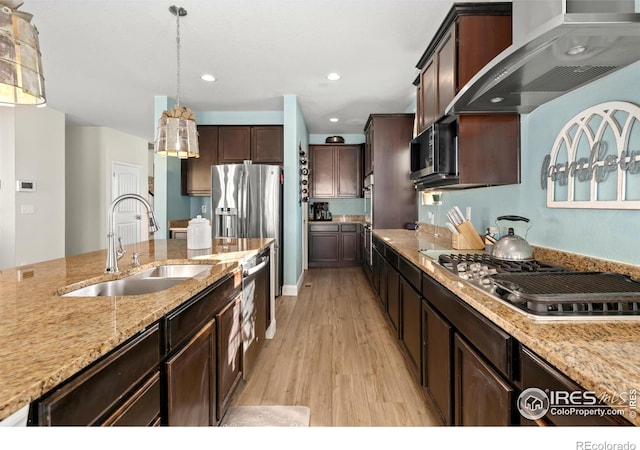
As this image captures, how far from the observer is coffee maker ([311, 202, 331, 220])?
6.56 metres

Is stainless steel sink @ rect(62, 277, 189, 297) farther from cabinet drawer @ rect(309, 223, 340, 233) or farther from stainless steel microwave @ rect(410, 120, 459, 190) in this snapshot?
cabinet drawer @ rect(309, 223, 340, 233)

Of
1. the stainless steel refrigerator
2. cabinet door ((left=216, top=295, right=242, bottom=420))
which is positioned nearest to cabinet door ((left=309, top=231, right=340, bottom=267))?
the stainless steel refrigerator

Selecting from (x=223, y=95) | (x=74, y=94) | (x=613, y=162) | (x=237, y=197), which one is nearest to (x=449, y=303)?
(x=613, y=162)

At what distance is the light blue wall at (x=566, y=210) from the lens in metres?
1.29

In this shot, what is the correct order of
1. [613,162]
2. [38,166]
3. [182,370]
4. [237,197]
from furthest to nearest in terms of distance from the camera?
[38,166]
[237,197]
[613,162]
[182,370]

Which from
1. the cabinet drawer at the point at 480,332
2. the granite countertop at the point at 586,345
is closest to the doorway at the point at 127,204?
the cabinet drawer at the point at 480,332

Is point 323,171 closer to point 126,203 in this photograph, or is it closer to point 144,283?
point 126,203

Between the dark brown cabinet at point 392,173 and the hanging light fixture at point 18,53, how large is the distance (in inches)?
147

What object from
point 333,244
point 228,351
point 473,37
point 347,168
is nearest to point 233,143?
point 347,168

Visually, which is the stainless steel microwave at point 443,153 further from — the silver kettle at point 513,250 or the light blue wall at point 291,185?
the light blue wall at point 291,185

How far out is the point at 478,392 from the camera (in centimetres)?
114

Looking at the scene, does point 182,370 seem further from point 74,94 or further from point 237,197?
point 74,94

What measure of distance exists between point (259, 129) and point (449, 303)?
4228 mm

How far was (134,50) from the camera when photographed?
304cm
